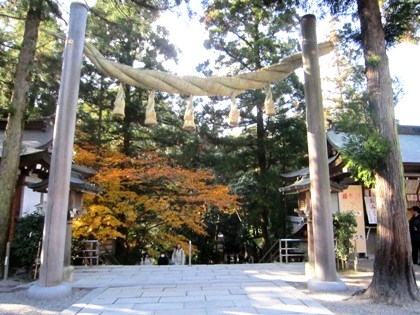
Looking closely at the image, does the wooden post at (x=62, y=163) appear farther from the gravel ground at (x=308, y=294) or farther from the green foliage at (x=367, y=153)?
the green foliage at (x=367, y=153)

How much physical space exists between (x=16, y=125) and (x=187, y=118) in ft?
16.8

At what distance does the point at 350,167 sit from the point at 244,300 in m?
2.98

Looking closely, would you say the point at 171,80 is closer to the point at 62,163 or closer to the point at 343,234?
the point at 62,163

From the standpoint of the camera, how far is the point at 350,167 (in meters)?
6.02

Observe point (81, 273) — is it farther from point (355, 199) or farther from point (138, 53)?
point (138, 53)

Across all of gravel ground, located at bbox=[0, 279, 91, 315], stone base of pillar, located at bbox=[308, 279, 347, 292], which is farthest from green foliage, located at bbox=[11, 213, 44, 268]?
stone base of pillar, located at bbox=[308, 279, 347, 292]

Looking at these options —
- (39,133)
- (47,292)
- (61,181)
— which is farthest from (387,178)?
(39,133)

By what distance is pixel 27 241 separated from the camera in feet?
27.7

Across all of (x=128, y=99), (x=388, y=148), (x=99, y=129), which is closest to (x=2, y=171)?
(x=99, y=129)

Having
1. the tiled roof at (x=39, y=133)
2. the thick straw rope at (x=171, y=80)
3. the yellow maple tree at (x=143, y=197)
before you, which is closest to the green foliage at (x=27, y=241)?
the yellow maple tree at (x=143, y=197)

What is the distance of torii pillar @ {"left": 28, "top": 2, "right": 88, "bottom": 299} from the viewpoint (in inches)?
229

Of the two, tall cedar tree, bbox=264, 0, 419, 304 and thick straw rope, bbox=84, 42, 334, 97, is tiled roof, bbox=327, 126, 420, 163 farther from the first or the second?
thick straw rope, bbox=84, 42, 334, 97

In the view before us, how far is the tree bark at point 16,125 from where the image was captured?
856 cm

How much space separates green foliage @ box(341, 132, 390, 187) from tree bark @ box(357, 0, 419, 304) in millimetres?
158
